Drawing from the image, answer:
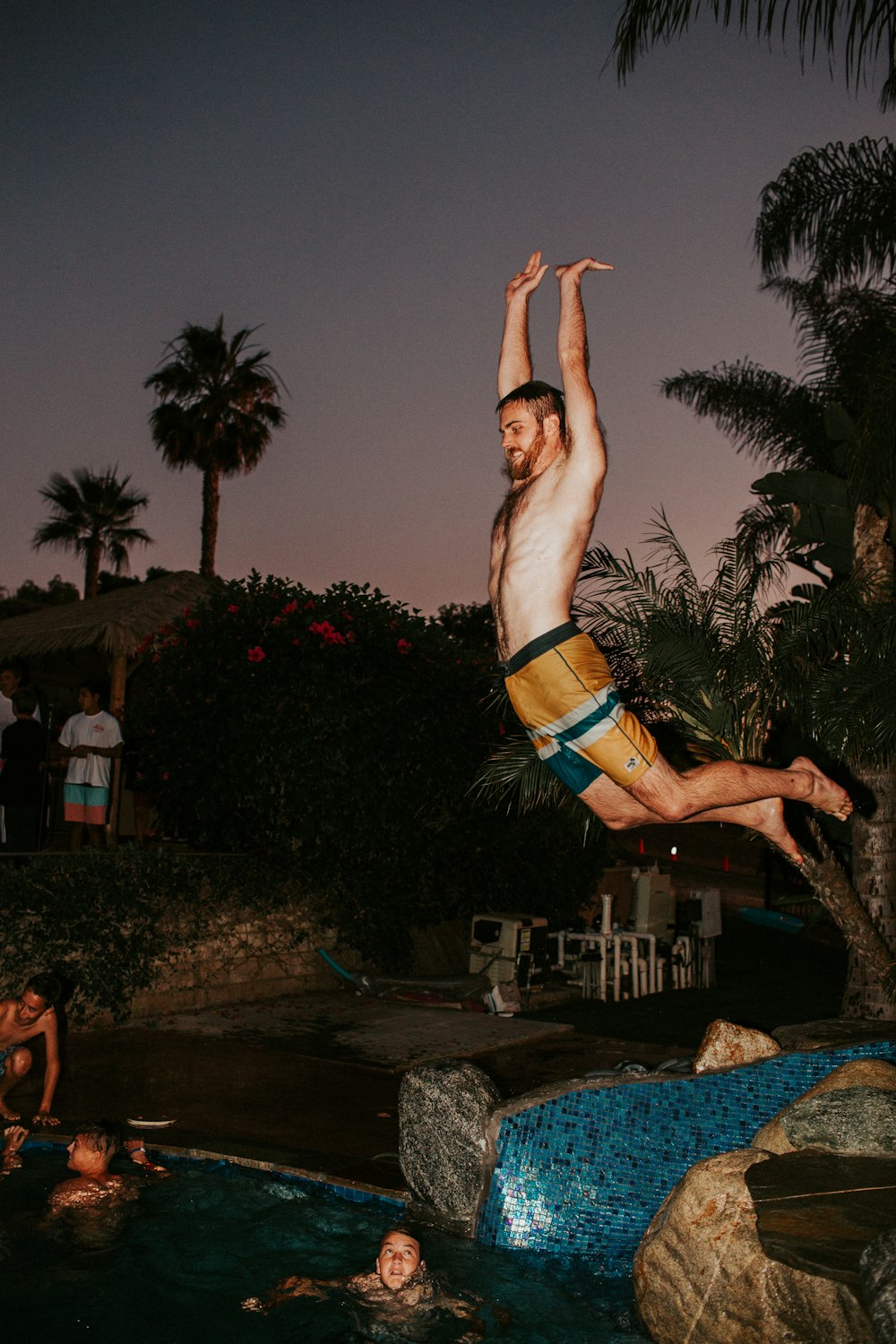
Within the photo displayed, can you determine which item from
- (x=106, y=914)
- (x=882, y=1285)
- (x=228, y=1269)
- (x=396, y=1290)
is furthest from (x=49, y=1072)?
(x=882, y=1285)

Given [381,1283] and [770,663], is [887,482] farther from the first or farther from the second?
[381,1283]

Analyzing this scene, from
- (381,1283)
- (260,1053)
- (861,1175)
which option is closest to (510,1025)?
(260,1053)

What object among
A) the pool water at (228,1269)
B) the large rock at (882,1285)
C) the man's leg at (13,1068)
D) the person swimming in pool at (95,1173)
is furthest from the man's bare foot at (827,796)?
the man's leg at (13,1068)

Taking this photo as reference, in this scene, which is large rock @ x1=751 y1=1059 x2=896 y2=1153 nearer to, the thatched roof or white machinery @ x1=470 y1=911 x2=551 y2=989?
white machinery @ x1=470 y1=911 x2=551 y2=989

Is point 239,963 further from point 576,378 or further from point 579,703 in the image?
point 576,378

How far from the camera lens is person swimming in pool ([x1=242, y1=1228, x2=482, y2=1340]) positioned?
4.54m

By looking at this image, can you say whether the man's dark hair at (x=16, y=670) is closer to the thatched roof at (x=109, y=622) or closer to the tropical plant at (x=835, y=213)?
the thatched roof at (x=109, y=622)

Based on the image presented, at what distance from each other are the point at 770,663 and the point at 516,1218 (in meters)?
3.89

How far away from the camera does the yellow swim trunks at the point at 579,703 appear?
4.30 m

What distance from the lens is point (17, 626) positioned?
1681 cm

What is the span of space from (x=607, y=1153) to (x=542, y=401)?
326cm

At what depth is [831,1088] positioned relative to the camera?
16.5ft

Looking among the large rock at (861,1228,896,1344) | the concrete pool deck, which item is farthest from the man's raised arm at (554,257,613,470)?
the concrete pool deck

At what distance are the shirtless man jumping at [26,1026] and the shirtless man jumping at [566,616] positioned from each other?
3.57 meters
